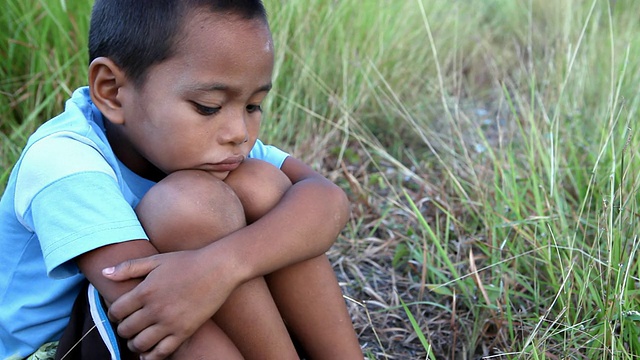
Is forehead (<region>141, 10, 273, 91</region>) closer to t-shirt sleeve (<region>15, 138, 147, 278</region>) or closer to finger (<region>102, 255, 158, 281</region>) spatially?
t-shirt sleeve (<region>15, 138, 147, 278</region>)

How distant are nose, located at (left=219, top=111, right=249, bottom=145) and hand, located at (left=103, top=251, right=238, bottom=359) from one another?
288 millimetres

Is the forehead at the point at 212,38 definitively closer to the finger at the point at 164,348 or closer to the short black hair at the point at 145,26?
the short black hair at the point at 145,26

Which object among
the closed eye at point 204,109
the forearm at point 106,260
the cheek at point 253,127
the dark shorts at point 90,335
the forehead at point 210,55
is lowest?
the dark shorts at point 90,335

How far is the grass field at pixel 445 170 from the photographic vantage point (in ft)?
5.71

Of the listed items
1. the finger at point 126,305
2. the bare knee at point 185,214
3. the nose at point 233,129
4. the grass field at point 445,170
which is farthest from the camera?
the grass field at point 445,170

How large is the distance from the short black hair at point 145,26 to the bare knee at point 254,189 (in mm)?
275

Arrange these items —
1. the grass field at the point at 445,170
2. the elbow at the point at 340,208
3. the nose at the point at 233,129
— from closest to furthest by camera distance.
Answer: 1. the nose at the point at 233,129
2. the elbow at the point at 340,208
3. the grass field at the point at 445,170

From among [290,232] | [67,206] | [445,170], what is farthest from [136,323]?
[445,170]

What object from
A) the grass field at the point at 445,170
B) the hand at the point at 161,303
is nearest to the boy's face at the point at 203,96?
the hand at the point at 161,303

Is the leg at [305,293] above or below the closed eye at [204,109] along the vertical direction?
below

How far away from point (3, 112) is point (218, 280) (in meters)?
1.54

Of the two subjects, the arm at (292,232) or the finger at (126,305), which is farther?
the arm at (292,232)

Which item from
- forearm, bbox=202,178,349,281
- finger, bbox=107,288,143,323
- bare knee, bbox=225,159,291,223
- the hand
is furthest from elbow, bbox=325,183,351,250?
finger, bbox=107,288,143,323

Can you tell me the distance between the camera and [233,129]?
1482 mm
